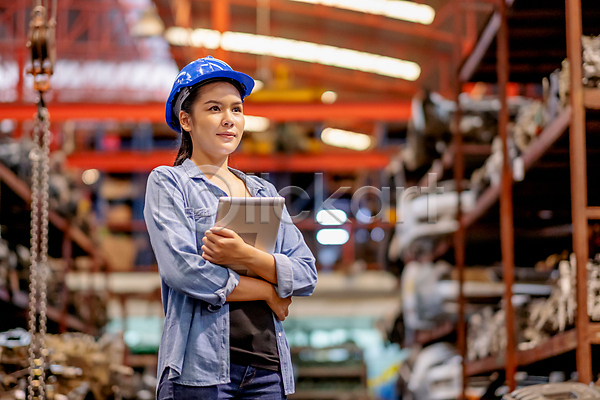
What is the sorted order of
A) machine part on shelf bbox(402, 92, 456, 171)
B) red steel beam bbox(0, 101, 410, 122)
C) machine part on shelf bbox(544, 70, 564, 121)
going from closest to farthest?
machine part on shelf bbox(544, 70, 564, 121), machine part on shelf bbox(402, 92, 456, 171), red steel beam bbox(0, 101, 410, 122)

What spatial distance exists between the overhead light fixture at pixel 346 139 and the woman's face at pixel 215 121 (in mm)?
18578

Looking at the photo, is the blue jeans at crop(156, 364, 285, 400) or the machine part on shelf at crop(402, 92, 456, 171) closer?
the blue jeans at crop(156, 364, 285, 400)

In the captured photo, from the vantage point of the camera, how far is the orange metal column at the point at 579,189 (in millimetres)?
3023

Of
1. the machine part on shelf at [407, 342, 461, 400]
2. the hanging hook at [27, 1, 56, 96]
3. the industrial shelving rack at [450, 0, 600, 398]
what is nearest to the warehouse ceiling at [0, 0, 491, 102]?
the machine part on shelf at [407, 342, 461, 400]

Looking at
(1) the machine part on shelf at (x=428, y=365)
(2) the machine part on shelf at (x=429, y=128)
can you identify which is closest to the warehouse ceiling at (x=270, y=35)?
(2) the machine part on shelf at (x=429, y=128)

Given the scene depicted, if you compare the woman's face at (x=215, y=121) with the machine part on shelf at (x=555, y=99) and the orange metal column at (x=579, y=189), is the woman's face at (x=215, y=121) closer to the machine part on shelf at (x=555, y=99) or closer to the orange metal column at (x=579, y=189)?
the orange metal column at (x=579, y=189)

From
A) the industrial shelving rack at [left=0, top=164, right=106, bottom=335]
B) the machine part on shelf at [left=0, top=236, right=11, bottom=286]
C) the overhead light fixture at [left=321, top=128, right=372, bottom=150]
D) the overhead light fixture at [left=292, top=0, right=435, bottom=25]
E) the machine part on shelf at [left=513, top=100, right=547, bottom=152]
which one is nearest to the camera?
the machine part on shelf at [left=513, top=100, right=547, bottom=152]

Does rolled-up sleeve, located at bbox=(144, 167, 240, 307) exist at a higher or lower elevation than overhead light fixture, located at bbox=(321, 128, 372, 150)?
lower

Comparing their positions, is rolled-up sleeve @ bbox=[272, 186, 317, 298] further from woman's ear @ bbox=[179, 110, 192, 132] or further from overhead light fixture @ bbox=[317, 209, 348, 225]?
overhead light fixture @ bbox=[317, 209, 348, 225]

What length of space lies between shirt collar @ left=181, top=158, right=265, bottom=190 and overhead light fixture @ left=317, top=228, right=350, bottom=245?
564 inches

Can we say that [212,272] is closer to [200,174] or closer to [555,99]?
[200,174]

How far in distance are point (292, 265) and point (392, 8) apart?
13.9 m

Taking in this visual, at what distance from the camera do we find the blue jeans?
189 centimetres

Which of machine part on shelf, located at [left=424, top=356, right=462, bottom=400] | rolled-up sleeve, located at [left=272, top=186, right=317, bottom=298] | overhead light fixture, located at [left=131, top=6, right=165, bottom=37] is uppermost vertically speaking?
overhead light fixture, located at [left=131, top=6, right=165, bottom=37]
